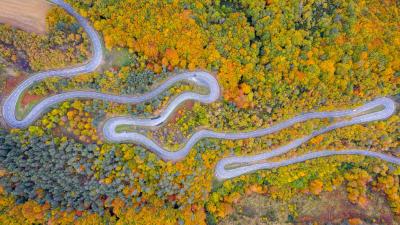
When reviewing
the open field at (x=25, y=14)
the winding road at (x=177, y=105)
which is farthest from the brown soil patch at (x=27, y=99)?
the open field at (x=25, y=14)

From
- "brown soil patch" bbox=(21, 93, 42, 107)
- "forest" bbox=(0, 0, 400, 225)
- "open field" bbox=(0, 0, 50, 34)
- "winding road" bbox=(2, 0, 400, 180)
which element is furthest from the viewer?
"open field" bbox=(0, 0, 50, 34)

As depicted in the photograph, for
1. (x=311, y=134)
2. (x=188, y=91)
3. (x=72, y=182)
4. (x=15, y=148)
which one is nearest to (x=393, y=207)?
(x=311, y=134)

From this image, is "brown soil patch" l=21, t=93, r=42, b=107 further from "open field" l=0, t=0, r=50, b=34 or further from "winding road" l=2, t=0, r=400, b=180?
"open field" l=0, t=0, r=50, b=34

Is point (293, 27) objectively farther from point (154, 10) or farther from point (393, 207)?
point (393, 207)

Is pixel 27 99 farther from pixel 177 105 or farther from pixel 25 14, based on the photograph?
pixel 177 105

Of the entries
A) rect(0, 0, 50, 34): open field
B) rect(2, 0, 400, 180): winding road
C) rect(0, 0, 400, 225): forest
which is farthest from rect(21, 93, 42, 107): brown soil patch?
rect(0, 0, 50, 34): open field

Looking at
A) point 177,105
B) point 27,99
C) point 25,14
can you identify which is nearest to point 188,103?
point 177,105
